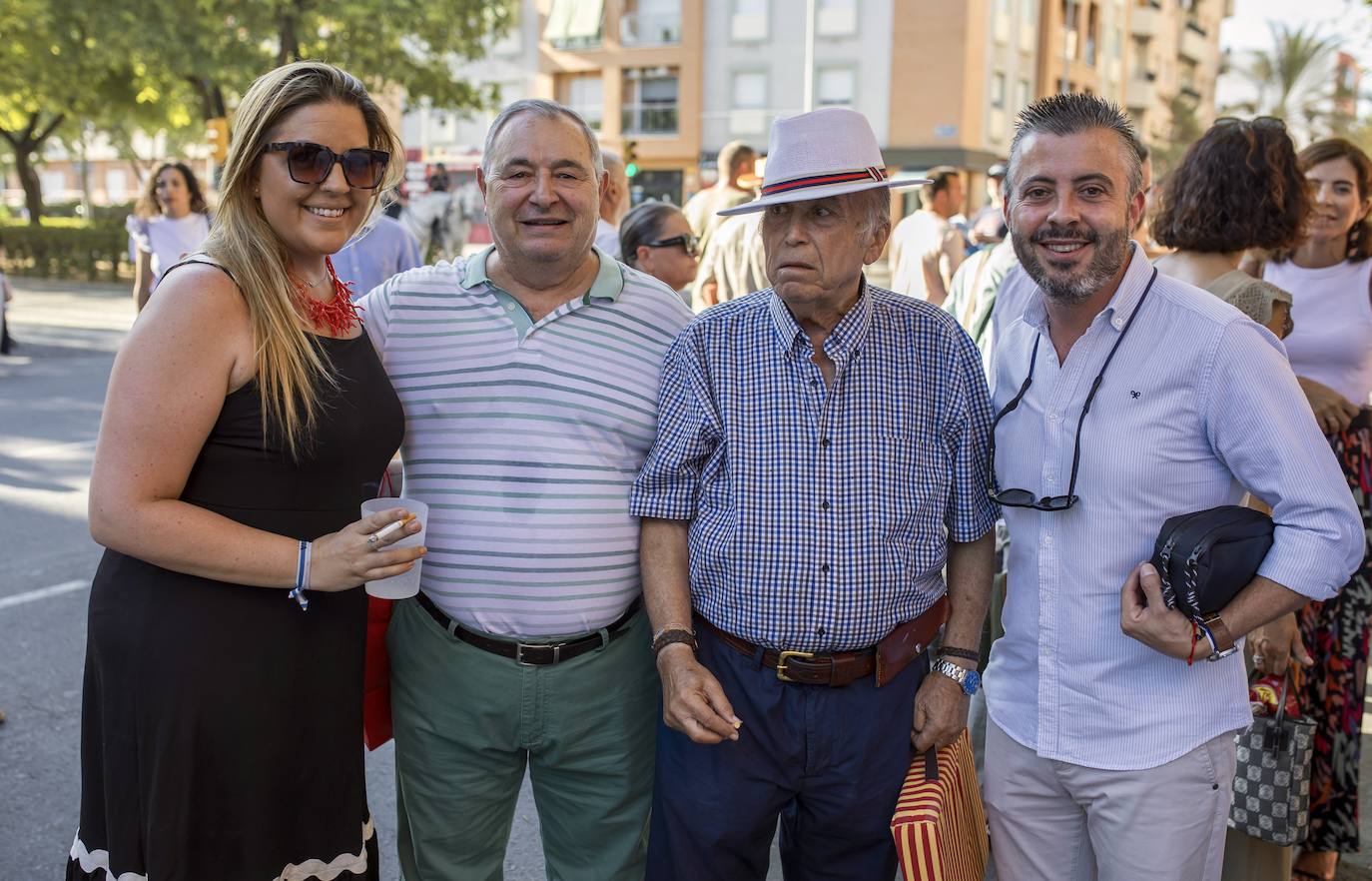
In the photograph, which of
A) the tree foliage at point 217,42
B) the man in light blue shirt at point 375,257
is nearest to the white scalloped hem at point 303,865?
the man in light blue shirt at point 375,257

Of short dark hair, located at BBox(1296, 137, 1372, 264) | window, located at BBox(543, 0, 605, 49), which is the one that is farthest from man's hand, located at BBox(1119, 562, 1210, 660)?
window, located at BBox(543, 0, 605, 49)

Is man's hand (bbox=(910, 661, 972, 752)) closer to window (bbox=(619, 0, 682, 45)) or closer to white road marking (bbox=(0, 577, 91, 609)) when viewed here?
white road marking (bbox=(0, 577, 91, 609))

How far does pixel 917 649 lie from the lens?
2447 mm

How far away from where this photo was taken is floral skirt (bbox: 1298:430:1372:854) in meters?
3.43

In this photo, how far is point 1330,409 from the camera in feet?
11.0

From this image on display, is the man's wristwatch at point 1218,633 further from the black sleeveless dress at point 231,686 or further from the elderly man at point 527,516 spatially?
the black sleeveless dress at point 231,686

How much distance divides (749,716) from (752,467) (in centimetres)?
54

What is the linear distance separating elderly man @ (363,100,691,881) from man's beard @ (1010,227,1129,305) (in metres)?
0.92

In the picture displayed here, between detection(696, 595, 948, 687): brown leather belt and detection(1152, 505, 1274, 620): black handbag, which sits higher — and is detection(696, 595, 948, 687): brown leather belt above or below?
below

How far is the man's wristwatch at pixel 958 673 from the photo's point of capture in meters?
2.45

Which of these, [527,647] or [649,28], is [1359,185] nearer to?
[527,647]

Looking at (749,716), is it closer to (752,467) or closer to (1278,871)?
(752,467)

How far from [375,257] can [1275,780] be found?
5151 millimetres

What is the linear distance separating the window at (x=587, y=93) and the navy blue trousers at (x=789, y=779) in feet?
122
